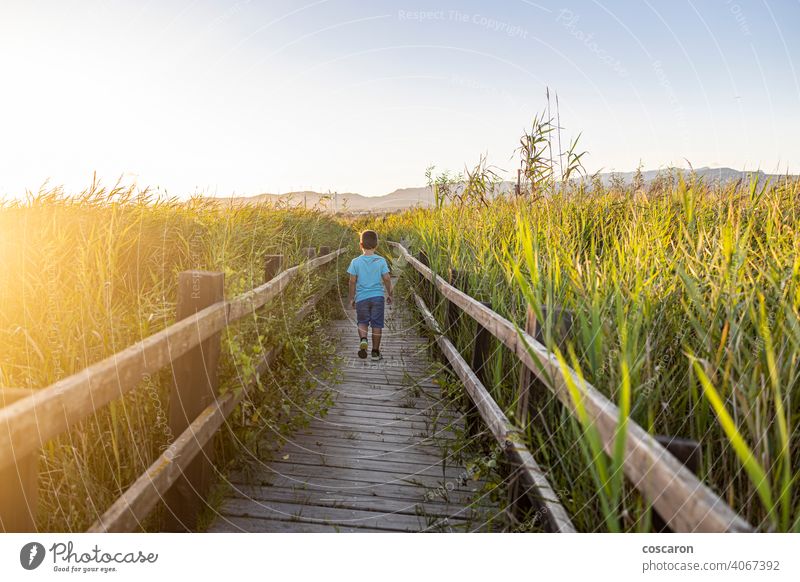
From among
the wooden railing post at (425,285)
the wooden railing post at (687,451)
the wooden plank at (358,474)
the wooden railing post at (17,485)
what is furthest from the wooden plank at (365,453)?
the wooden railing post at (425,285)

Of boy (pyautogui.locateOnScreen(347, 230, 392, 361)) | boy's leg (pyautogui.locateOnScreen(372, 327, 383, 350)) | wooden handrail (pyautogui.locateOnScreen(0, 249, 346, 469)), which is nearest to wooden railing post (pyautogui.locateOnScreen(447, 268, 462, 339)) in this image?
boy (pyautogui.locateOnScreen(347, 230, 392, 361))

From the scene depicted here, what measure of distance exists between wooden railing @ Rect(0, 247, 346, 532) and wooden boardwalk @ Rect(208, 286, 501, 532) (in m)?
0.42

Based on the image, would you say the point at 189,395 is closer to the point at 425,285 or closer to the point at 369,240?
the point at 369,240

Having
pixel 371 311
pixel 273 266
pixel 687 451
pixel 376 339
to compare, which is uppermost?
pixel 273 266

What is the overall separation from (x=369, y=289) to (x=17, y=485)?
5.06 m

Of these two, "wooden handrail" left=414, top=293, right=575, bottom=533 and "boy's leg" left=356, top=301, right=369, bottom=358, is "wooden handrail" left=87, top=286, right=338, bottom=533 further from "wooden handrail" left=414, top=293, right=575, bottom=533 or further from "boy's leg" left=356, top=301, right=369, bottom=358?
"boy's leg" left=356, top=301, right=369, bottom=358

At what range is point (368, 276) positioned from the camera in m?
6.38

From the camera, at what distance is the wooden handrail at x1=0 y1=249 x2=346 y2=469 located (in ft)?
4.13

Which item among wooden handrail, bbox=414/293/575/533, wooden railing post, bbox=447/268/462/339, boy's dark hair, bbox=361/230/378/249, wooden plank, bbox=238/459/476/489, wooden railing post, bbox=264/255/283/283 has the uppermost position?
boy's dark hair, bbox=361/230/378/249

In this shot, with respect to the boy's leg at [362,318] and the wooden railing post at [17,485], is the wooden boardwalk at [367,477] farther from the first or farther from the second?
the wooden railing post at [17,485]

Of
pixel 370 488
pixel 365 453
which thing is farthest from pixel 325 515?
pixel 365 453

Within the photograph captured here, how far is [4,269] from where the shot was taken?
282 cm

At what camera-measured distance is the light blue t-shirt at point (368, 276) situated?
6.36 metres
